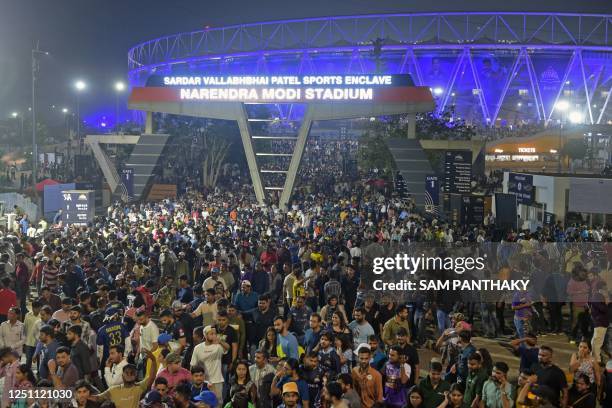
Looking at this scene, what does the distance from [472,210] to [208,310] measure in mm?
15983

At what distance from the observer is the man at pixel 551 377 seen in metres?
8.40

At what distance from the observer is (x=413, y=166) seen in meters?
30.4

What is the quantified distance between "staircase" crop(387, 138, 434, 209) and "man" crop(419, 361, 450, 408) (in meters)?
22.2

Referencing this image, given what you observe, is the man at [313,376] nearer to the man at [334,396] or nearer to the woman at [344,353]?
the woman at [344,353]

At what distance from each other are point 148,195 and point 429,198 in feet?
45.0

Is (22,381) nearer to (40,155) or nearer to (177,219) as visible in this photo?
(177,219)

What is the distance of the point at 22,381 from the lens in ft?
27.0

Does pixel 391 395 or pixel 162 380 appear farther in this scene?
pixel 391 395

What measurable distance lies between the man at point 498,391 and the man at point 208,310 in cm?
436

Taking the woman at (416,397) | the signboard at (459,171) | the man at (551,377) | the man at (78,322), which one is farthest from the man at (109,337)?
the signboard at (459,171)

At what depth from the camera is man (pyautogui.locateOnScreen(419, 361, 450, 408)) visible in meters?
7.95

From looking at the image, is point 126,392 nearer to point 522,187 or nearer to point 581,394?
point 581,394

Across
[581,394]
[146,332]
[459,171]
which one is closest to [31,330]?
[146,332]

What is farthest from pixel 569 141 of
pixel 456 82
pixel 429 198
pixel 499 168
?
pixel 456 82
